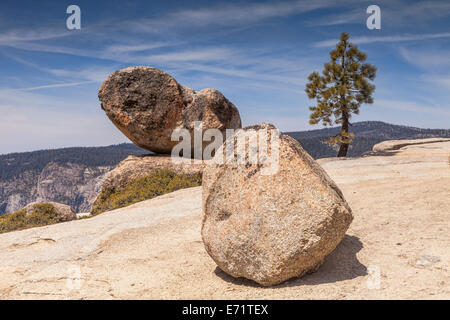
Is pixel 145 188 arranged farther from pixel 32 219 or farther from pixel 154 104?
pixel 32 219

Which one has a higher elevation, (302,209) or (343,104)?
(343,104)

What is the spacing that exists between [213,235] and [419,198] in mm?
7196

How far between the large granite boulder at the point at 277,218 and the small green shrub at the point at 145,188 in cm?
1241

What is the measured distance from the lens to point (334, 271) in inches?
281

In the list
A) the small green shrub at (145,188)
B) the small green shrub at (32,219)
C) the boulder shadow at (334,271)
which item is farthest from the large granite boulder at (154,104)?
the boulder shadow at (334,271)

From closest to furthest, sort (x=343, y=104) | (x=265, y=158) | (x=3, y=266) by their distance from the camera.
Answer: (x=265, y=158), (x=3, y=266), (x=343, y=104)

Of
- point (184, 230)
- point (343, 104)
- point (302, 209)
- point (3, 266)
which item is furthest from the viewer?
point (343, 104)

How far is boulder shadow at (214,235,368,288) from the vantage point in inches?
267

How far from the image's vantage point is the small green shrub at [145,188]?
18.8 meters

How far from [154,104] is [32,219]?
9.13m

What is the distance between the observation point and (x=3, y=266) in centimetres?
879

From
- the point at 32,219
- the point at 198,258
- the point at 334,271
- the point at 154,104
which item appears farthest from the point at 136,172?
the point at 334,271
